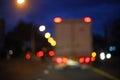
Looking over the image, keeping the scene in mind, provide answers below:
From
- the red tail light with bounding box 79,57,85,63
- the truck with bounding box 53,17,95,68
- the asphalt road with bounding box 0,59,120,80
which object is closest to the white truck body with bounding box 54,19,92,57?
the truck with bounding box 53,17,95,68

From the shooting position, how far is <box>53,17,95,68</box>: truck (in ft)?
115

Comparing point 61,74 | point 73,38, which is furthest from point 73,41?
point 61,74

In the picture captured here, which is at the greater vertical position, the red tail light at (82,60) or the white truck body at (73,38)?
the white truck body at (73,38)

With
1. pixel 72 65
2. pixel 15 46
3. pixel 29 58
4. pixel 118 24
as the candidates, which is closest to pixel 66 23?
pixel 72 65

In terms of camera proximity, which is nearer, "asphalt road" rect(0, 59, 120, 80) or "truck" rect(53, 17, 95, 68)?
"asphalt road" rect(0, 59, 120, 80)

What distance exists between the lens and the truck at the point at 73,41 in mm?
35156

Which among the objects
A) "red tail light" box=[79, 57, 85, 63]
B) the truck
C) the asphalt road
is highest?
the truck

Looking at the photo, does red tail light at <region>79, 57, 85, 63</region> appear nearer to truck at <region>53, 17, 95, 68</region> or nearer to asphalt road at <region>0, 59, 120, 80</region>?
truck at <region>53, 17, 95, 68</region>

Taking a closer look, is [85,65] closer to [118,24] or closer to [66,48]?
[66,48]

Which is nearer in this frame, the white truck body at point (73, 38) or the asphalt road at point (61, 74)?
the asphalt road at point (61, 74)

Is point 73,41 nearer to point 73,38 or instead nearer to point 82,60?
point 73,38

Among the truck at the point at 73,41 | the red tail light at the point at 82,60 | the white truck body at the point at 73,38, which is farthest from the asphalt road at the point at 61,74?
the white truck body at the point at 73,38

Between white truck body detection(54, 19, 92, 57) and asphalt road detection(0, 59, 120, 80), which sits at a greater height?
white truck body detection(54, 19, 92, 57)

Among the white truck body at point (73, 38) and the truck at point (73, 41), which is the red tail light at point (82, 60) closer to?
the truck at point (73, 41)
